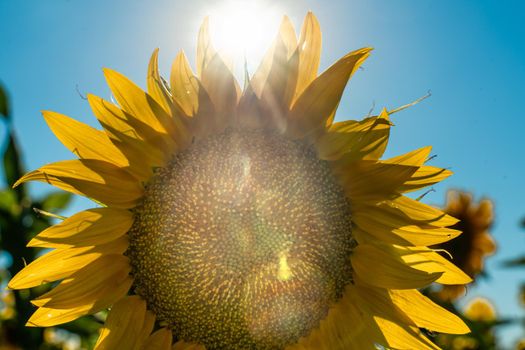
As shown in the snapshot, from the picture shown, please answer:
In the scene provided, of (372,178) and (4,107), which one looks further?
(4,107)

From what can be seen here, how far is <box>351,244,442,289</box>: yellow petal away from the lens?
2.10 m

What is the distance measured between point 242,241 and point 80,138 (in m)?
0.78

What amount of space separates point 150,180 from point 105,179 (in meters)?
0.18

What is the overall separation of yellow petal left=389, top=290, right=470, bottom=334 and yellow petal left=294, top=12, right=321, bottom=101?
98 centimetres

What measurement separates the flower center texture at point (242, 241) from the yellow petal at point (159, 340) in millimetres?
53

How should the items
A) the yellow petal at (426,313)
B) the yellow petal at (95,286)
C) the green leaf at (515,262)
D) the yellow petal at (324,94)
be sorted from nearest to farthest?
the yellow petal at (324,94), the yellow petal at (95,286), the yellow petal at (426,313), the green leaf at (515,262)

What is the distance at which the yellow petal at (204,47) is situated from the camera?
2.04 metres

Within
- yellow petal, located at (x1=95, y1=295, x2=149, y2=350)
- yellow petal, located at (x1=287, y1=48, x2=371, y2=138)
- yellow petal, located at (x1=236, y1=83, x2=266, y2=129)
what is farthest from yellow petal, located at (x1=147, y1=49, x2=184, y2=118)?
yellow petal, located at (x1=95, y1=295, x2=149, y2=350)

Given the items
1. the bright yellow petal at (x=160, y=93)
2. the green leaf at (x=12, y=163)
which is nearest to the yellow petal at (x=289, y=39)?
the bright yellow petal at (x=160, y=93)

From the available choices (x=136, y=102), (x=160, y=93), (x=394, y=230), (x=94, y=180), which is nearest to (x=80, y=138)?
(x=94, y=180)

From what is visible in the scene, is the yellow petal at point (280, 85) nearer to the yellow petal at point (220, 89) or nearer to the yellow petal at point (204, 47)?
the yellow petal at point (220, 89)

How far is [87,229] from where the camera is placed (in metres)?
2.09

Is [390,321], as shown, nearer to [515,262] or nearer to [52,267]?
[52,267]

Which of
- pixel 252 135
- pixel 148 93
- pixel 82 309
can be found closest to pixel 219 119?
pixel 252 135
